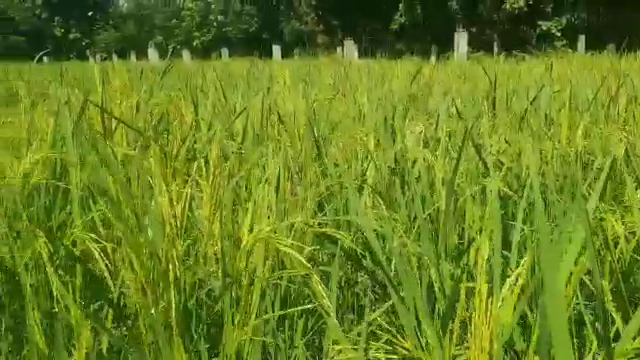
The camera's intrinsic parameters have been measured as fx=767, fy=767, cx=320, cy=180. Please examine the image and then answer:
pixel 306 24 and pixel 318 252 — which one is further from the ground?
pixel 306 24

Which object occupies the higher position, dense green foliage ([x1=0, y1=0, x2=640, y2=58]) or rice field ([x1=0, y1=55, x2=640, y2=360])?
dense green foliage ([x1=0, y1=0, x2=640, y2=58])

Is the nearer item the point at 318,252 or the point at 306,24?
the point at 318,252

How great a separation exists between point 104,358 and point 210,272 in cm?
18

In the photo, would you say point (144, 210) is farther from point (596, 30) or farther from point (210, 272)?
point (596, 30)

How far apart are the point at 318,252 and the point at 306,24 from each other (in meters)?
23.4

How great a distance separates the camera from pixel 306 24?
24031 mm

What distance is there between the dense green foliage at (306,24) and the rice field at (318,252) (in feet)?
47.8

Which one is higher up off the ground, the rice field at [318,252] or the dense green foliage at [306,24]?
the dense green foliage at [306,24]

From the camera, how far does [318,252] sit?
1.21 meters

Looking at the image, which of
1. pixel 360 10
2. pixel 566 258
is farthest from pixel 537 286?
pixel 360 10

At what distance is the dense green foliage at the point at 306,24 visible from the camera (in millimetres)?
19438

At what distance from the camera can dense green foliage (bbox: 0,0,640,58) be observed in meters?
19.4

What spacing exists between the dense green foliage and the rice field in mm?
14562

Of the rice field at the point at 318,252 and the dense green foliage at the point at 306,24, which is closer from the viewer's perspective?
the rice field at the point at 318,252
